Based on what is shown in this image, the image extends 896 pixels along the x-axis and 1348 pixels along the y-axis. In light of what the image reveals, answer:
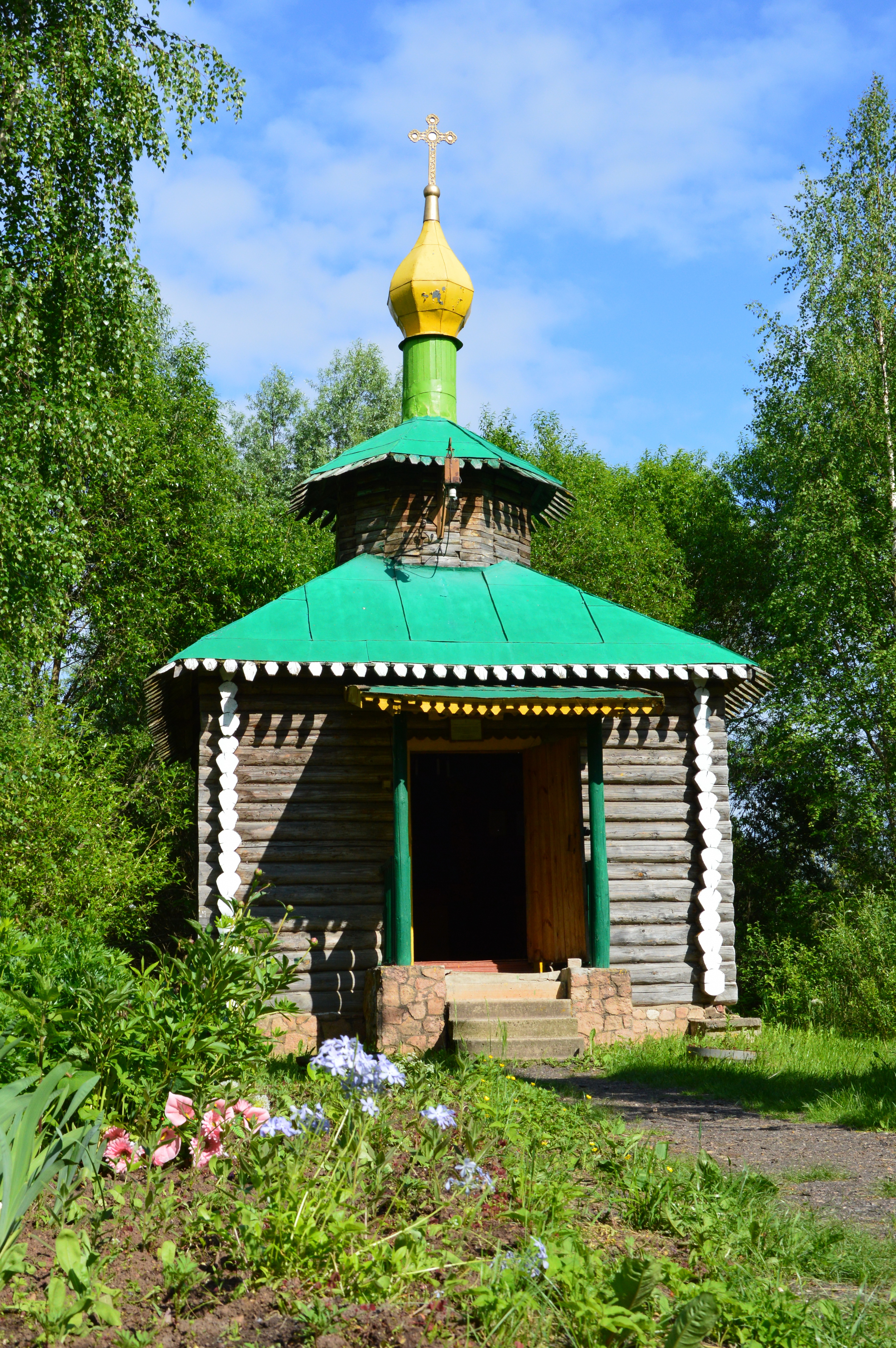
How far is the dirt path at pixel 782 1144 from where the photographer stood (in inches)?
210

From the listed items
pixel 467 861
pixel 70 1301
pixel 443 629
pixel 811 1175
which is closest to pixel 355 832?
pixel 443 629

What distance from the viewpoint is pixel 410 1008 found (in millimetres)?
9969

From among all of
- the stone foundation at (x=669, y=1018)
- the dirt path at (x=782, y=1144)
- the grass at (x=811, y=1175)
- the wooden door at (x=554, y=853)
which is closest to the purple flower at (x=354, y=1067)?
the dirt path at (x=782, y=1144)

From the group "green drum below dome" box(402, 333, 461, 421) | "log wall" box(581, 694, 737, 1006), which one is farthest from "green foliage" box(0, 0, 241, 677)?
"log wall" box(581, 694, 737, 1006)

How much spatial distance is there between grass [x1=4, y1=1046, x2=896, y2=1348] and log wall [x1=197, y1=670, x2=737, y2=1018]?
636 centimetres

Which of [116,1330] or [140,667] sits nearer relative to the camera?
[116,1330]

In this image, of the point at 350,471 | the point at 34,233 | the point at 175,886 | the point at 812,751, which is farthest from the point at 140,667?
the point at 812,751

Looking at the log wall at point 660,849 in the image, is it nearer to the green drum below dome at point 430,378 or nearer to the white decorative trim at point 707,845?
the white decorative trim at point 707,845

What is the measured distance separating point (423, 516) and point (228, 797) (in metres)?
4.84

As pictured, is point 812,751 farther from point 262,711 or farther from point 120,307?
point 120,307

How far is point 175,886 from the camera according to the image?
21.9 m

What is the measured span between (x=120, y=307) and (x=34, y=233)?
3.81 ft

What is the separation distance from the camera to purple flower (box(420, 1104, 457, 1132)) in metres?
4.03

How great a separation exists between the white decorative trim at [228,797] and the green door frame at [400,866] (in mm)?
1592
